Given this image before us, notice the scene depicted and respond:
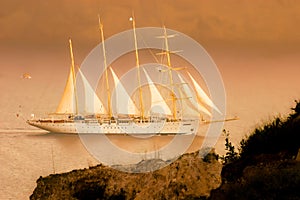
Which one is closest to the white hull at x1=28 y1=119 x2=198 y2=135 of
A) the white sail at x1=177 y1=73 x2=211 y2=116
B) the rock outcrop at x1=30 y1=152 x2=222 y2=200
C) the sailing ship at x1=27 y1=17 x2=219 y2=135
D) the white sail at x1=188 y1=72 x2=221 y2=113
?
the sailing ship at x1=27 y1=17 x2=219 y2=135

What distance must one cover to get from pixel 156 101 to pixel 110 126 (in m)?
10.4

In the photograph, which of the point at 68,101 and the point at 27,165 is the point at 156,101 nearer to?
the point at 68,101

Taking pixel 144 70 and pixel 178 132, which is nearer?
pixel 144 70

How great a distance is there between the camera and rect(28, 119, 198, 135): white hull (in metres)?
94.4

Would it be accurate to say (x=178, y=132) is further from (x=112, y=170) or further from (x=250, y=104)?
(x=112, y=170)

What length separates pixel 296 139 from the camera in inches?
496

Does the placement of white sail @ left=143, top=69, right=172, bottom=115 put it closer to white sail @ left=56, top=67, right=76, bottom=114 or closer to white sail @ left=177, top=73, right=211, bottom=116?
white sail @ left=177, top=73, right=211, bottom=116

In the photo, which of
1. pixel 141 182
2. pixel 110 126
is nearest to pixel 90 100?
pixel 110 126

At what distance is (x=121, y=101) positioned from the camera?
89562 mm

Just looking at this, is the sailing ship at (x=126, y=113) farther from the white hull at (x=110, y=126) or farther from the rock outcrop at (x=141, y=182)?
the rock outcrop at (x=141, y=182)

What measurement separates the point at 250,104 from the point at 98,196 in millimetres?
97063

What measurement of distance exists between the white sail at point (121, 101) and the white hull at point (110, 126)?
4.73 m

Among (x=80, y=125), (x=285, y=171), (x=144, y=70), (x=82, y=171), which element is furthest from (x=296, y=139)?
(x=80, y=125)

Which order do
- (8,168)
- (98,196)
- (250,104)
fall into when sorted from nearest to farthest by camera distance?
(98,196)
(8,168)
(250,104)
